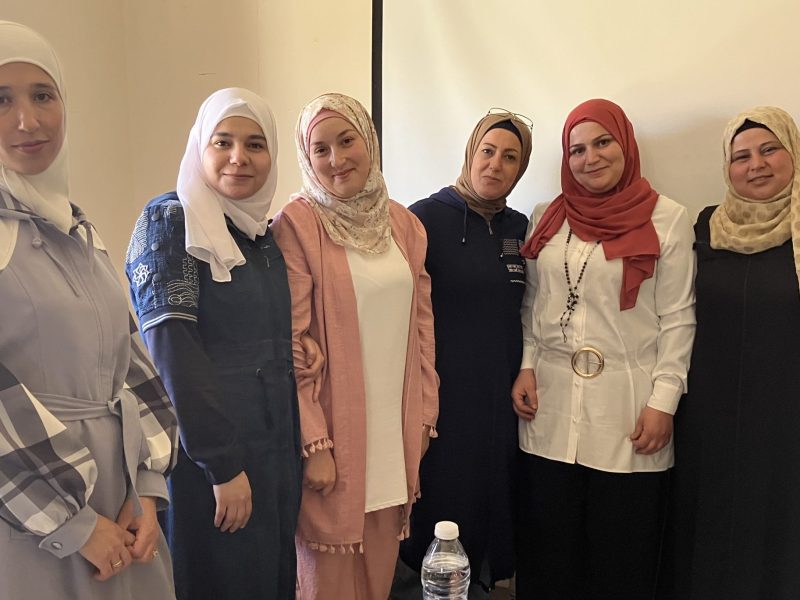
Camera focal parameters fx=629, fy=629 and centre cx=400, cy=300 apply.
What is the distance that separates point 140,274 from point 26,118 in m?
0.36

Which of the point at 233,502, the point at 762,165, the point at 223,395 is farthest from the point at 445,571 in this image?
the point at 762,165

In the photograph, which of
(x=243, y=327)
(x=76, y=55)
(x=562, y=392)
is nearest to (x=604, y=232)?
(x=562, y=392)

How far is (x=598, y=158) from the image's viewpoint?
1651mm

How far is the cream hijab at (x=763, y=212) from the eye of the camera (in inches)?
58.3

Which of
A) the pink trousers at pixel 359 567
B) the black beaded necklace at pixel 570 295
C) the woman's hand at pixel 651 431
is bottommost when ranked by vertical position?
the pink trousers at pixel 359 567

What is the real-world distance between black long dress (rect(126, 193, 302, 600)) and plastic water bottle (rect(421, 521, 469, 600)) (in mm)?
315

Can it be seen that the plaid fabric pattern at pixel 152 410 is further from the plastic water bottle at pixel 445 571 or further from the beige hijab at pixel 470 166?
the beige hijab at pixel 470 166

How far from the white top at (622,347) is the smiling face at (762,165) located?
0.55 feet

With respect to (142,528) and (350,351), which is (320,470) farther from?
(142,528)

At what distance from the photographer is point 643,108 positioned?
188 cm

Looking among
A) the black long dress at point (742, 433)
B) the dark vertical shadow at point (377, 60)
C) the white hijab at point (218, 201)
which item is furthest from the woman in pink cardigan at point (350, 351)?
the dark vertical shadow at point (377, 60)

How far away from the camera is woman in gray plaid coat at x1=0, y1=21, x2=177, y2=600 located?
886mm

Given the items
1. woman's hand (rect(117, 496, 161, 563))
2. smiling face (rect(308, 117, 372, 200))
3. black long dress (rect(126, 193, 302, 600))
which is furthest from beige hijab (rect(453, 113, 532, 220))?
woman's hand (rect(117, 496, 161, 563))

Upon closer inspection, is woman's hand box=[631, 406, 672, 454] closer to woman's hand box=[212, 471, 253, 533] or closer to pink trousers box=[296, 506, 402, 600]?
pink trousers box=[296, 506, 402, 600]
